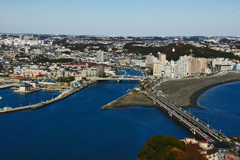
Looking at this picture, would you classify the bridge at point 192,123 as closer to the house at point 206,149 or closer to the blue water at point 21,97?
the house at point 206,149

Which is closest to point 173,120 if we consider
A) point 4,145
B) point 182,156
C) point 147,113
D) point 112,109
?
point 147,113

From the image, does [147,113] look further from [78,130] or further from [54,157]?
[54,157]

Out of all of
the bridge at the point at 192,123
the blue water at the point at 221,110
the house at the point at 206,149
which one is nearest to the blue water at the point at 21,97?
the bridge at the point at 192,123

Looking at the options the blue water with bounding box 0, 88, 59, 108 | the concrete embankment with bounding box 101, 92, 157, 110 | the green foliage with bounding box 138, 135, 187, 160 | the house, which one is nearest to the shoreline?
the concrete embankment with bounding box 101, 92, 157, 110

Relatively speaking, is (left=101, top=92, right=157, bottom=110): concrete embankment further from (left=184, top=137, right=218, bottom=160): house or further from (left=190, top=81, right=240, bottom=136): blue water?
(left=184, top=137, right=218, bottom=160): house

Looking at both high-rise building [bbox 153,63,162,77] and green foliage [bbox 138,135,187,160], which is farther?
high-rise building [bbox 153,63,162,77]

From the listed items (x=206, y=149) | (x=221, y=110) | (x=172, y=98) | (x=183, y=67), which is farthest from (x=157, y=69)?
(x=206, y=149)

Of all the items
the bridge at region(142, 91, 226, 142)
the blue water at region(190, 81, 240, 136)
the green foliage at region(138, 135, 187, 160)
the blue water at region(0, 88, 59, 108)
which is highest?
the green foliage at region(138, 135, 187, 160)
